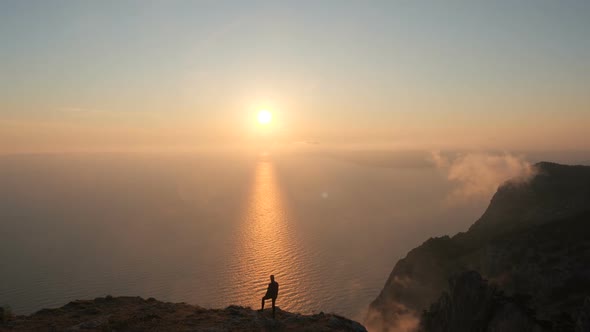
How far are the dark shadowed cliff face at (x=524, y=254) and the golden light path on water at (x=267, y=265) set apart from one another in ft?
129

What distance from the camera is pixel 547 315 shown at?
90.1 feet

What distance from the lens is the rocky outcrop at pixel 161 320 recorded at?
18750 mm

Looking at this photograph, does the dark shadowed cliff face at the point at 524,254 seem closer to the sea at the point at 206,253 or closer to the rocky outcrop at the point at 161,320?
the rocky outcrop at the point at 161,320

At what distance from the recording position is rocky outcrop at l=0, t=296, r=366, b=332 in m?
18.8

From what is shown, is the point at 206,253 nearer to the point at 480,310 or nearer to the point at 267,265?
the point at 267,265

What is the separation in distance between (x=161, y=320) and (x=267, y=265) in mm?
88859

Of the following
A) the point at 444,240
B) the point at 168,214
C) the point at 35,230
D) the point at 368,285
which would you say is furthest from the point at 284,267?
the point at 35,230

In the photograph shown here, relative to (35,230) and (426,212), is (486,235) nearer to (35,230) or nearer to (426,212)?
(426,212)

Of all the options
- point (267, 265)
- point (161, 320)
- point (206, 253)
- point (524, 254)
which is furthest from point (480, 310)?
point (206, 253)

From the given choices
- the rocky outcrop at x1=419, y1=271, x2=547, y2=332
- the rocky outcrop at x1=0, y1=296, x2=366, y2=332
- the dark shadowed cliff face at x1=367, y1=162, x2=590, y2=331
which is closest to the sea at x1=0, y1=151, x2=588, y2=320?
the dark shadowed cliff face at x1=367, y1=162, x2=590, y2=331

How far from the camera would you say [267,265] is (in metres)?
105

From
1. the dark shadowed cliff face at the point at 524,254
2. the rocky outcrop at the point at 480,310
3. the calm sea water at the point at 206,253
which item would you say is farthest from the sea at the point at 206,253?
the rocky outcrop at the point at 480,310

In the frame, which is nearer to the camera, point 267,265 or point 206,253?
point 267,265

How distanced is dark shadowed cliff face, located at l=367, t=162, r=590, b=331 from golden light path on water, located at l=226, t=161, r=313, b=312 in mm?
39357
